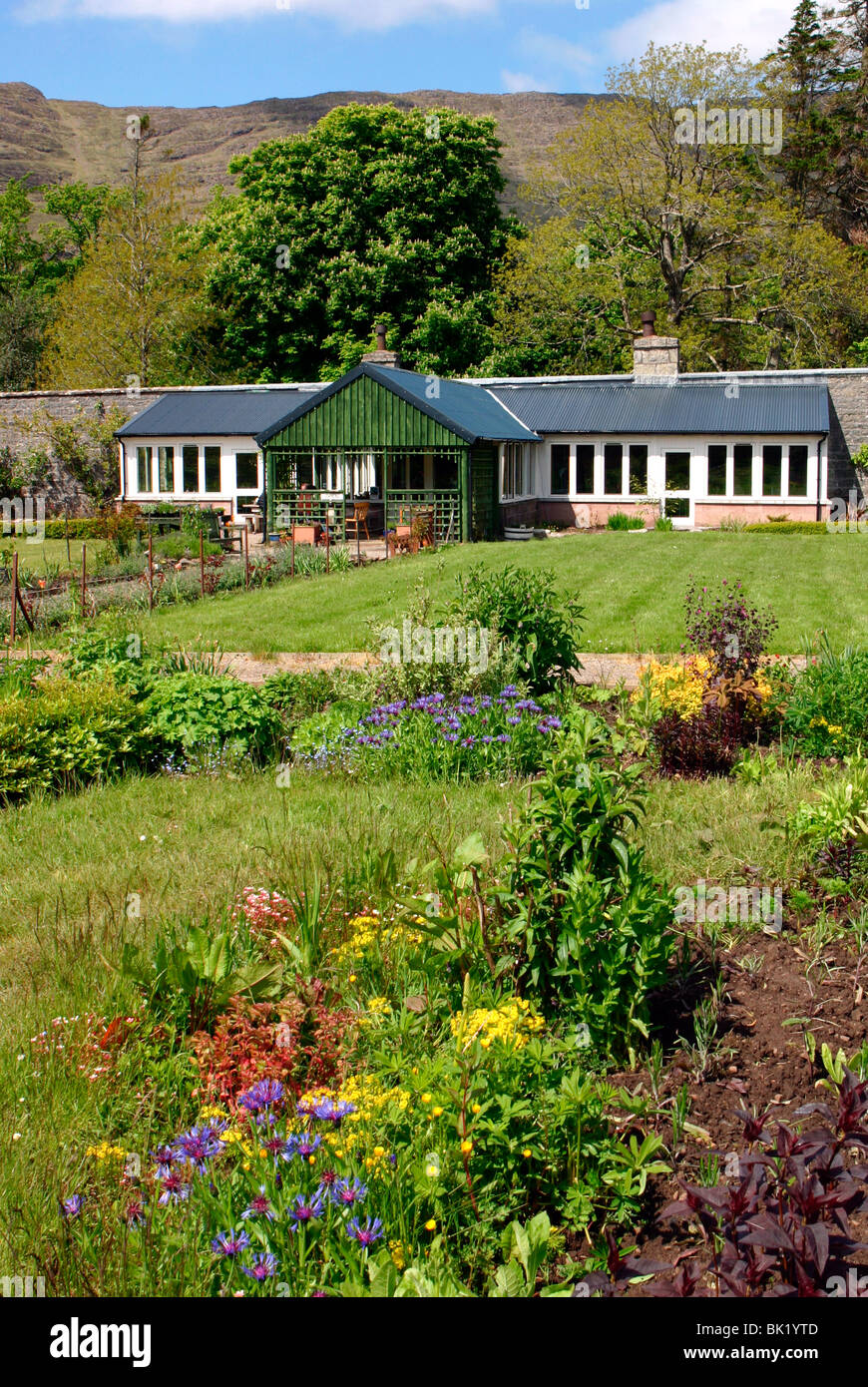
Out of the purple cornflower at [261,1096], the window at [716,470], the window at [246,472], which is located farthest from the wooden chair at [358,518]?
the purple cornflower at [261,1096]

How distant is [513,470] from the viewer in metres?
33.1

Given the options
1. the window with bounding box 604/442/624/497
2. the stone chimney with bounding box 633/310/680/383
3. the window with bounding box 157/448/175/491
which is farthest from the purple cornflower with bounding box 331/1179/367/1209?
the window with bounding box 157/448/175/491

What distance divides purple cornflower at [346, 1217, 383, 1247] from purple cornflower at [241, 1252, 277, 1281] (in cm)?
21

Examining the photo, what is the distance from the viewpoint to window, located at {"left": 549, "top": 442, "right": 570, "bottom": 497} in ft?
117

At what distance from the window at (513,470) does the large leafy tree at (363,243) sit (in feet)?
37.6

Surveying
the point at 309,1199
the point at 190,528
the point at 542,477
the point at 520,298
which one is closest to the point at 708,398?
the point at 542,477

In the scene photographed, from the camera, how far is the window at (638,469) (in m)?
34.8

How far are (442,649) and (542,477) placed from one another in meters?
26.8

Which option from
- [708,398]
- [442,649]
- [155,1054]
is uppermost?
[708,398]

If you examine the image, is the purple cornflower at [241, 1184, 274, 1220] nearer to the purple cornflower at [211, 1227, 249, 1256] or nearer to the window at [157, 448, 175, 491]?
the purple cornflower at [211, 1227, 249, 1256]

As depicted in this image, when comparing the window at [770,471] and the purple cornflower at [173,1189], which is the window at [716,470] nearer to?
the window at [770,471]

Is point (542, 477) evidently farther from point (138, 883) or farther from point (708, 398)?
point (138, 883)

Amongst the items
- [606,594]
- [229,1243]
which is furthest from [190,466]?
[229,1243]
